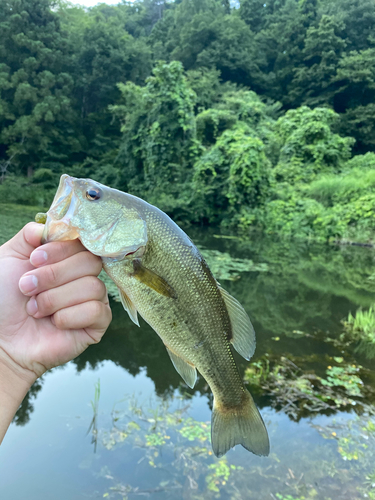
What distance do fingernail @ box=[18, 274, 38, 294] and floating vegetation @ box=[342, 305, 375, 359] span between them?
464 centimetres

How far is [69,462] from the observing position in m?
2.86

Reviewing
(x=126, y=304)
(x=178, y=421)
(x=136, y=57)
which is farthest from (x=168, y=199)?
(x=136, y=57)

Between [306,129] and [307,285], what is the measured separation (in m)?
13.7

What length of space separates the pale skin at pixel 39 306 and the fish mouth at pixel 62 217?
1.5 inches

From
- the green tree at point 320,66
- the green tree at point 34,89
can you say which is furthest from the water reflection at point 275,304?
the green tree at point 320,66

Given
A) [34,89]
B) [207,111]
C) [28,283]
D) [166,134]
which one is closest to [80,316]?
[28,283]

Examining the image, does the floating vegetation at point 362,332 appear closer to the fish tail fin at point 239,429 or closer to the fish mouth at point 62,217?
the fish tail fin at point 239,429

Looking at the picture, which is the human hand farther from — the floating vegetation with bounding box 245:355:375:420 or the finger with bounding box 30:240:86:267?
the floating vegetation with bounding box 245:355:375:420

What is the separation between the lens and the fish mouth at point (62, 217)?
1.21 meters

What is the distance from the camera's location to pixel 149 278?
4.19 ft

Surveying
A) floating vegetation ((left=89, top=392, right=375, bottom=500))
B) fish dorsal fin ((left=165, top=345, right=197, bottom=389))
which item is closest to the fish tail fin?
fish dorsal fin ((left=165, top=345, right=197, bottom=389))

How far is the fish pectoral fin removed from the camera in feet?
4.17

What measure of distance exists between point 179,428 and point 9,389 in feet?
7.78

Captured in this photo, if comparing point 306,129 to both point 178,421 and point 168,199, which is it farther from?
point 178,421
